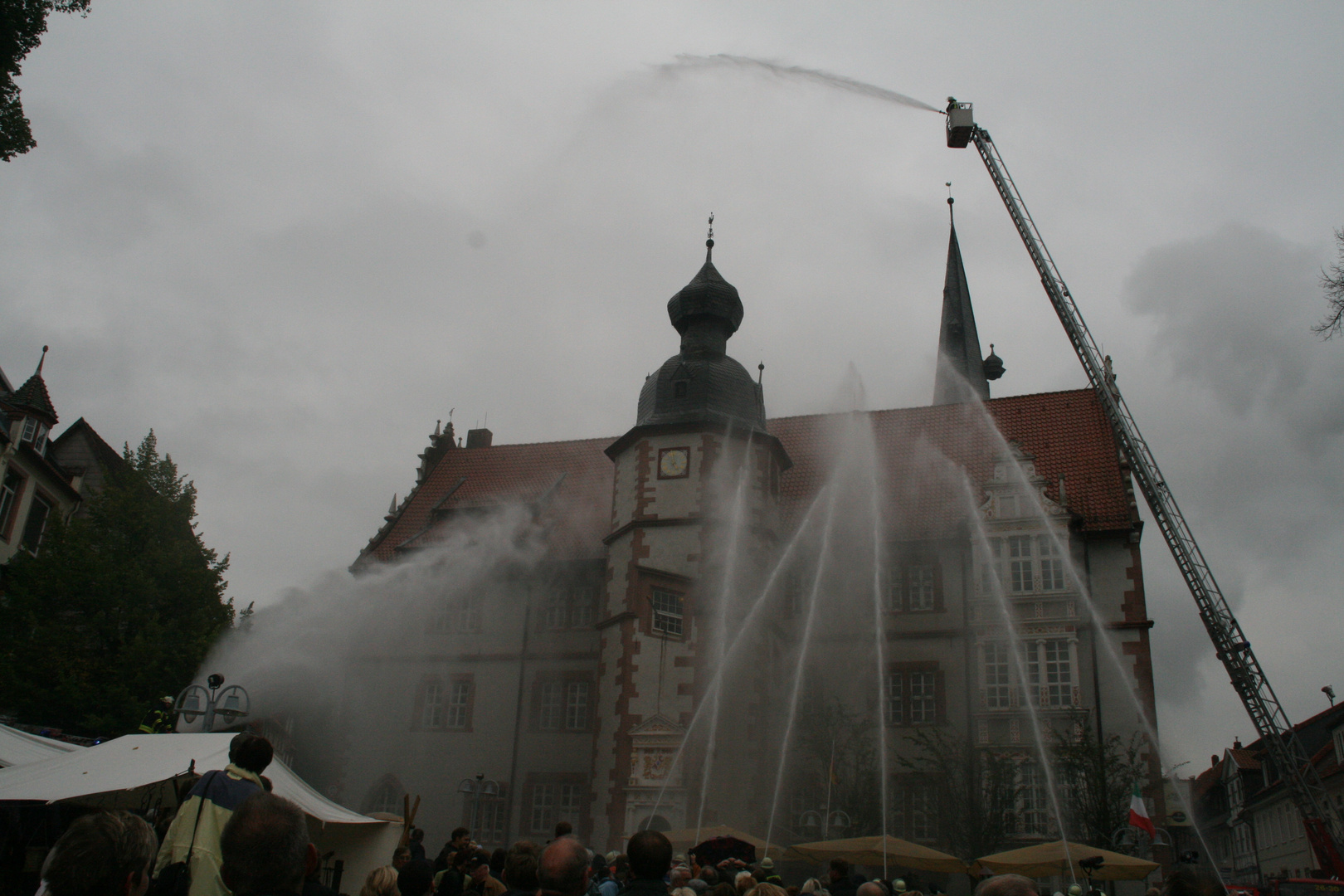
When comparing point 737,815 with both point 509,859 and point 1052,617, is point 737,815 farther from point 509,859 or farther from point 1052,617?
point 509,859

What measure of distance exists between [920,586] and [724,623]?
654 cm

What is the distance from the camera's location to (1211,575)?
98.9ft

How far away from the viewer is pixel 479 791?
1316 inches

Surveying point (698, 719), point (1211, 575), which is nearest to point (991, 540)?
point (1211, 575)

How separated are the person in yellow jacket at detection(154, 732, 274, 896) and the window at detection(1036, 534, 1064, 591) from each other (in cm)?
2781

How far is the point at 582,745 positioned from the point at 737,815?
7.23 m

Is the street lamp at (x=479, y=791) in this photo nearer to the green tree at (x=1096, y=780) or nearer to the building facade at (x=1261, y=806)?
the green tree at (x=1096, y=780)

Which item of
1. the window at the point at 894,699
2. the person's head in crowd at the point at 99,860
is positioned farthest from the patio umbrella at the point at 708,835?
the person's head in crowd at the point at 99,860

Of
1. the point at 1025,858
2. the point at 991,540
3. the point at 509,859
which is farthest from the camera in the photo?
the point at 991,540

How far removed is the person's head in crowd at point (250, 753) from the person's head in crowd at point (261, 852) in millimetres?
2801

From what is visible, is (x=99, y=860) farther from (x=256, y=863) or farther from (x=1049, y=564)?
(x=1049, y=564)

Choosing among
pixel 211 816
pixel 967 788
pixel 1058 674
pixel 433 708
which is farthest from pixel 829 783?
pixel 211 816

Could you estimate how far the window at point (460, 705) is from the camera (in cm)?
3569

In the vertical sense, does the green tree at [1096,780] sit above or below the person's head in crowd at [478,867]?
above
